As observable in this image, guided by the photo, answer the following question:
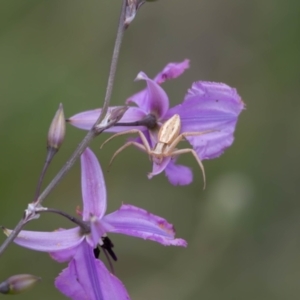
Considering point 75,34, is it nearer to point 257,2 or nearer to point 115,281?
point 257,2

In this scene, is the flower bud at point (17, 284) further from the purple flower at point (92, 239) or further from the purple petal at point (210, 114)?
the purple petal at point (210, 114)

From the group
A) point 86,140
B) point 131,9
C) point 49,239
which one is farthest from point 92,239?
point 131,9

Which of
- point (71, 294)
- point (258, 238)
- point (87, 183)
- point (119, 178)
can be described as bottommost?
point (258, 238)

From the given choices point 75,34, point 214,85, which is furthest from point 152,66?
point 214,85

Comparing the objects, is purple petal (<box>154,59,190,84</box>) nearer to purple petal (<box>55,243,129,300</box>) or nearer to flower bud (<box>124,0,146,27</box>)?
flower bud (<box>124,0,146,27</box>)

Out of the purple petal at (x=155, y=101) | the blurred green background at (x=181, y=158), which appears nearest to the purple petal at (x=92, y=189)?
the purple petal at (x=155, y=101)
